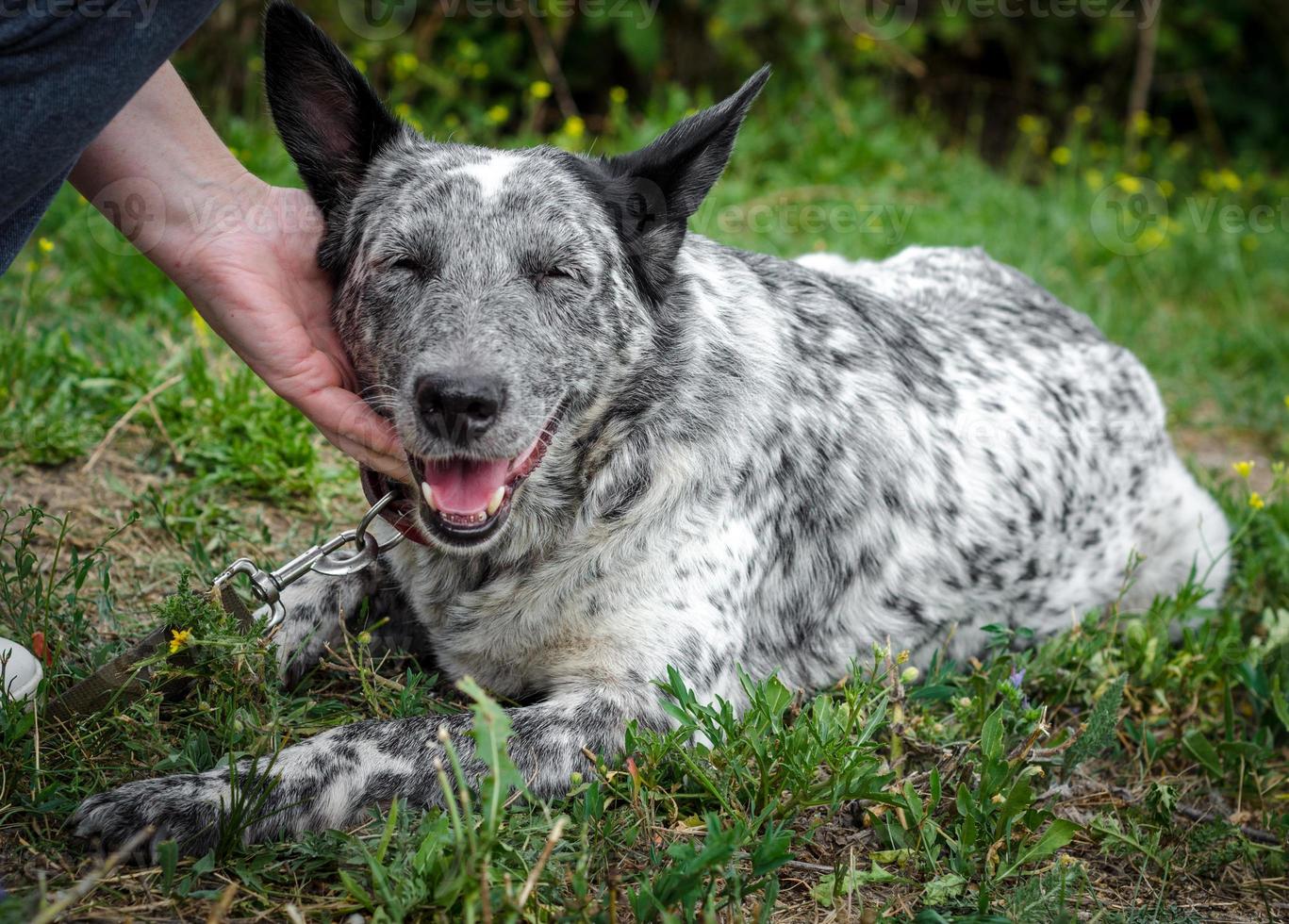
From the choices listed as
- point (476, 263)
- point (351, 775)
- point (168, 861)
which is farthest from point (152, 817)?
point (476, 263)

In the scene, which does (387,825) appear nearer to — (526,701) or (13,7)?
(526,701)

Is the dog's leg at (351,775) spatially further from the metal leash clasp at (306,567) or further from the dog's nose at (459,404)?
the dog's nose at (459,404)

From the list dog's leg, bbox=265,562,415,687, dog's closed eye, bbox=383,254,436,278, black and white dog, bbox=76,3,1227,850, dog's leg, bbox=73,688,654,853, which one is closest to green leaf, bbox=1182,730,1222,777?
black and white dog, bbox=76,3,1227,850

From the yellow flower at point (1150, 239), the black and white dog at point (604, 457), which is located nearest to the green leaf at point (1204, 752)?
the black and white dog at point (604, 457)

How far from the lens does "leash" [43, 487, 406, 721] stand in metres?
2.50

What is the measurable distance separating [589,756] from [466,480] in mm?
719

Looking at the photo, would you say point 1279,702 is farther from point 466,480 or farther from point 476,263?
point 476,263

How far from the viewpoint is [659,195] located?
2986 millimetres

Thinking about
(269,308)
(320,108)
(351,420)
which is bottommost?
(351,420)

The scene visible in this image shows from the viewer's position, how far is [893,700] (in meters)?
2.85

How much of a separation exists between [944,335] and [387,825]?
2.45m

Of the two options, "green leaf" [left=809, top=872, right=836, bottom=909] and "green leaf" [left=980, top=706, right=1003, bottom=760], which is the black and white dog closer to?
Answer: "green leaf" [left=809, top=872, right=836, bottom=909]

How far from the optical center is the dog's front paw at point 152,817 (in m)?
2.22

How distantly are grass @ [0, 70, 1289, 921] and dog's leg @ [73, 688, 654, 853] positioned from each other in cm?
6
